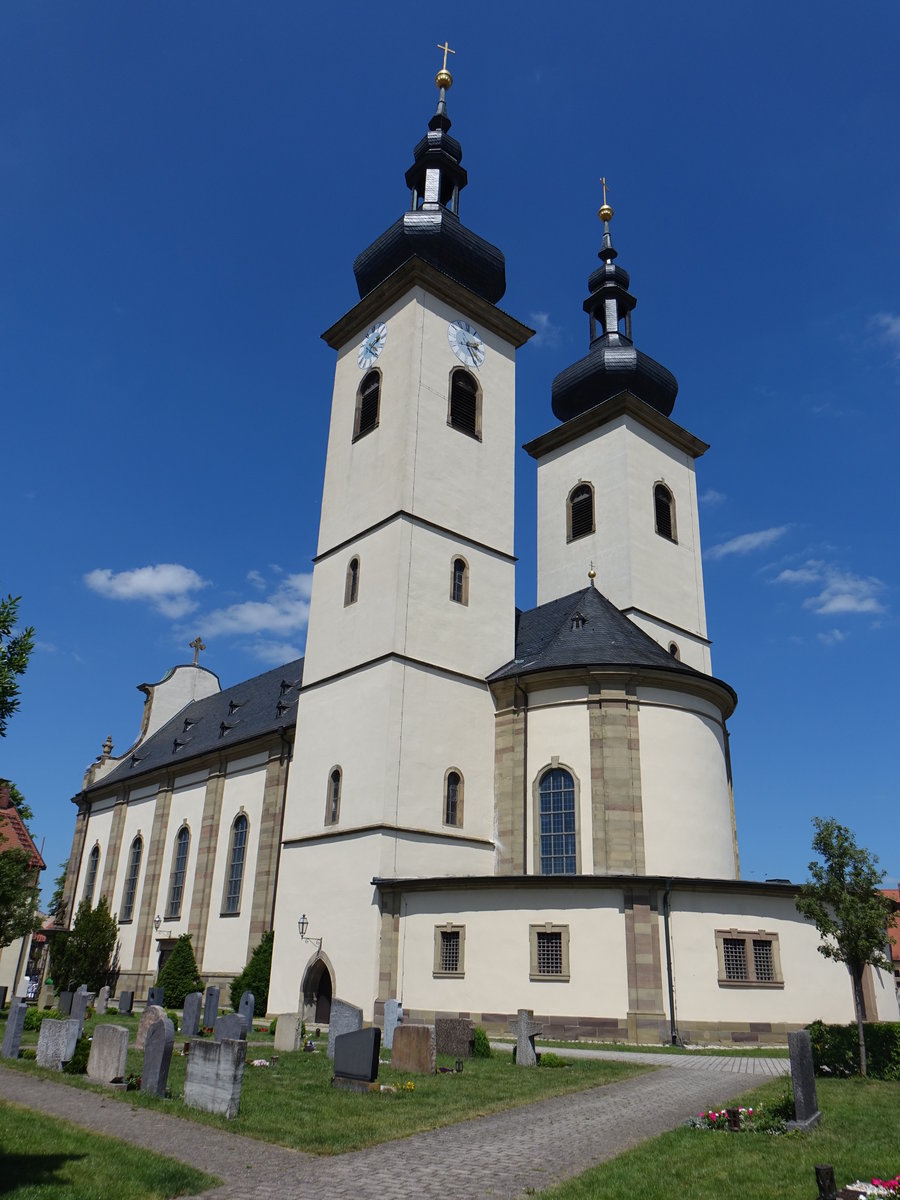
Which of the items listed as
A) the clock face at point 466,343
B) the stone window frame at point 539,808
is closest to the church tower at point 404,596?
the clock face at point 466,343

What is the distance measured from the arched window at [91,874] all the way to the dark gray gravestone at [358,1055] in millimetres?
35097

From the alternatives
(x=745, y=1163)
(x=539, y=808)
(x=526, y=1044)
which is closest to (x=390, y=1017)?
(x=526, y=1044)

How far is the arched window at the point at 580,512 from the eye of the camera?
122 ft

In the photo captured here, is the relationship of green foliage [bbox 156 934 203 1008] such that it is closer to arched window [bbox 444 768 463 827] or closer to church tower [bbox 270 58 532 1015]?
church tower [bbox 270 58 532 1015]

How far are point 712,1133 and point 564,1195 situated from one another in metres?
3.14

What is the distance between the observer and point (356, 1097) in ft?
40.9

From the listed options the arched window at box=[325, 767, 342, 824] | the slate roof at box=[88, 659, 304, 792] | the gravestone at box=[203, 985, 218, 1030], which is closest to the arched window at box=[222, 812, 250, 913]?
the slate roof at box=[88, 659, 304, 792]

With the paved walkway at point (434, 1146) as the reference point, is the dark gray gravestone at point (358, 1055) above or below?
above

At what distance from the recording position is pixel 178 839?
38.6 m

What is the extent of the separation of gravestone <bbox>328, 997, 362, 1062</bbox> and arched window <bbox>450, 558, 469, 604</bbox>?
1379 centimetres

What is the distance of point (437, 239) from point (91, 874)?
33.1 m

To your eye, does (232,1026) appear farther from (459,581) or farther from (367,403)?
(367,403)

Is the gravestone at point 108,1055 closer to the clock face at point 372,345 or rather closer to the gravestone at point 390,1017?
the gravestone at point 390,1017

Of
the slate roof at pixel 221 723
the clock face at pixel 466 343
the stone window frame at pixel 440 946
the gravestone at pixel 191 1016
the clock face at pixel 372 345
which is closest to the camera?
the gravestone at pixel 191 1016
